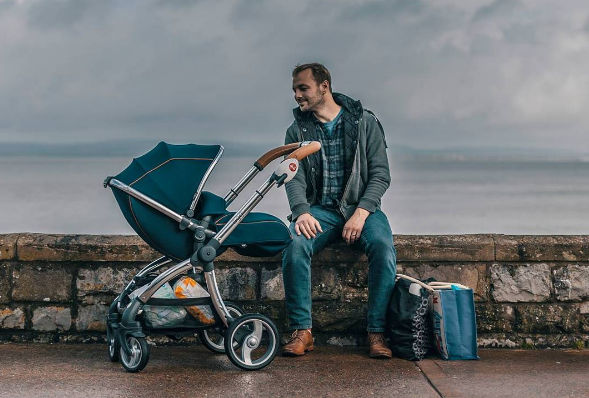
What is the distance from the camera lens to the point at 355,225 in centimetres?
548

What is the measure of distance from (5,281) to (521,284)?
3.09 meters

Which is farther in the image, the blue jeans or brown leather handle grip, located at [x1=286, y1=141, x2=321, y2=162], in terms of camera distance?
the blue jeans

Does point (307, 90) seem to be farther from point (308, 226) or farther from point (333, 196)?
point (308, 226)

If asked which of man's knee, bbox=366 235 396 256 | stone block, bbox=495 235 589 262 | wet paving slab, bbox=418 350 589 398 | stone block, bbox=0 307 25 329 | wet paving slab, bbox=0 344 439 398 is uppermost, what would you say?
man's knee, bbox=366 235 396 256

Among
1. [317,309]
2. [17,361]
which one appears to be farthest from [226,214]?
[17,361]

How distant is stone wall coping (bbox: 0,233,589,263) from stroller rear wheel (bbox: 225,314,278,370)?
A: 0.82 m

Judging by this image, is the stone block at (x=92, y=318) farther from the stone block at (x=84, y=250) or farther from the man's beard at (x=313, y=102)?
the man's beard at (x=313, y=102)

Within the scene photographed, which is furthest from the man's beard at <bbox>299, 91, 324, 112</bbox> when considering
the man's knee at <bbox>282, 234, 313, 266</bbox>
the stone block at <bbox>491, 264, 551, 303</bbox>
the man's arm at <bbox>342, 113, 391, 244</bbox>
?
the stone block at <bbox>491, 264, 551, 303</bbox>

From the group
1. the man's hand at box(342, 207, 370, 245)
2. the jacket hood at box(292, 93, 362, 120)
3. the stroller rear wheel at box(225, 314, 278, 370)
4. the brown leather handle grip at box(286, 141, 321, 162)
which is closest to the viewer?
the stroller rear wheel at box(225, 314, 278, 370)

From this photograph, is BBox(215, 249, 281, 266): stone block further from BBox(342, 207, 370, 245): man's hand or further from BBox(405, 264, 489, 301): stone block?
BBox(405, 264, 489, 301): stone block

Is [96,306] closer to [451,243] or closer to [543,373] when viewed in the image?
[451,243]

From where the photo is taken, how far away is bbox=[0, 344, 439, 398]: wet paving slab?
4.54m

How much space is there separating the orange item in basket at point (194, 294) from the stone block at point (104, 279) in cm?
88

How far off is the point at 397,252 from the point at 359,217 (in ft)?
1.37
